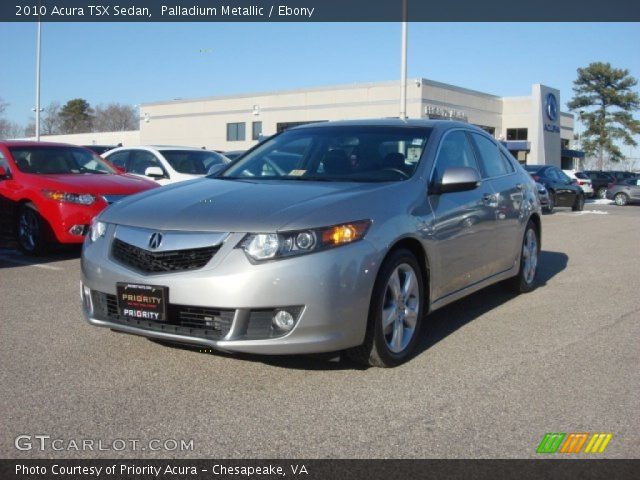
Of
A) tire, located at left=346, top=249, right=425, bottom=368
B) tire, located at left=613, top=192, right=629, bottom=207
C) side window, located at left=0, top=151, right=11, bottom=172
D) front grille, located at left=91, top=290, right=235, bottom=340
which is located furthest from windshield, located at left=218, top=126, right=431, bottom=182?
tire, located at left=613, top=192, right=629, bottom=207

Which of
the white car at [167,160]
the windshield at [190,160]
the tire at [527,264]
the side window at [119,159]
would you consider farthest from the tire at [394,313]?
the side window at [119,159]

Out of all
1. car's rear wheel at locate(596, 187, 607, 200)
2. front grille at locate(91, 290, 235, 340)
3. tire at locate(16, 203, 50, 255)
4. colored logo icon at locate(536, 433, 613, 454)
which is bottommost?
colored logo icon at locate(536, 433, 613, 454)

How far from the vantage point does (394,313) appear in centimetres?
456

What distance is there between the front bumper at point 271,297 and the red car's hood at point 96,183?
5.16m

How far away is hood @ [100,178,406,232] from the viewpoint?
4.11 metres

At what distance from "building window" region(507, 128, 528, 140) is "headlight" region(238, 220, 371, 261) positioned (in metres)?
51.0

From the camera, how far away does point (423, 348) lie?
511cm

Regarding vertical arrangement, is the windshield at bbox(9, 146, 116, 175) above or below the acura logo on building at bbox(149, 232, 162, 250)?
above

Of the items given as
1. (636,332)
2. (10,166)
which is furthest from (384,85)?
(636,332)

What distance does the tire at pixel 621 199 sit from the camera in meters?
31.1

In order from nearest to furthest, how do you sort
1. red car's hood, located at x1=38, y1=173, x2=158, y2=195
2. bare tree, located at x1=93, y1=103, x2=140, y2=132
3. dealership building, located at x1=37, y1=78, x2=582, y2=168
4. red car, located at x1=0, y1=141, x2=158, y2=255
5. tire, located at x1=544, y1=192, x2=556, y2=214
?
red car, located at x1=0, y1=141, x2=158, y2=255
red car's hood, located at x1=38, y1=173, x2=158, y2=195
tire, located at x1=544, y1=192, x2=556, y2=214
dealership building, located at x1=37, y1=78, x2=582, y2=168
bare tree, located at x1=93, y1=103, x2=140, y2=132
